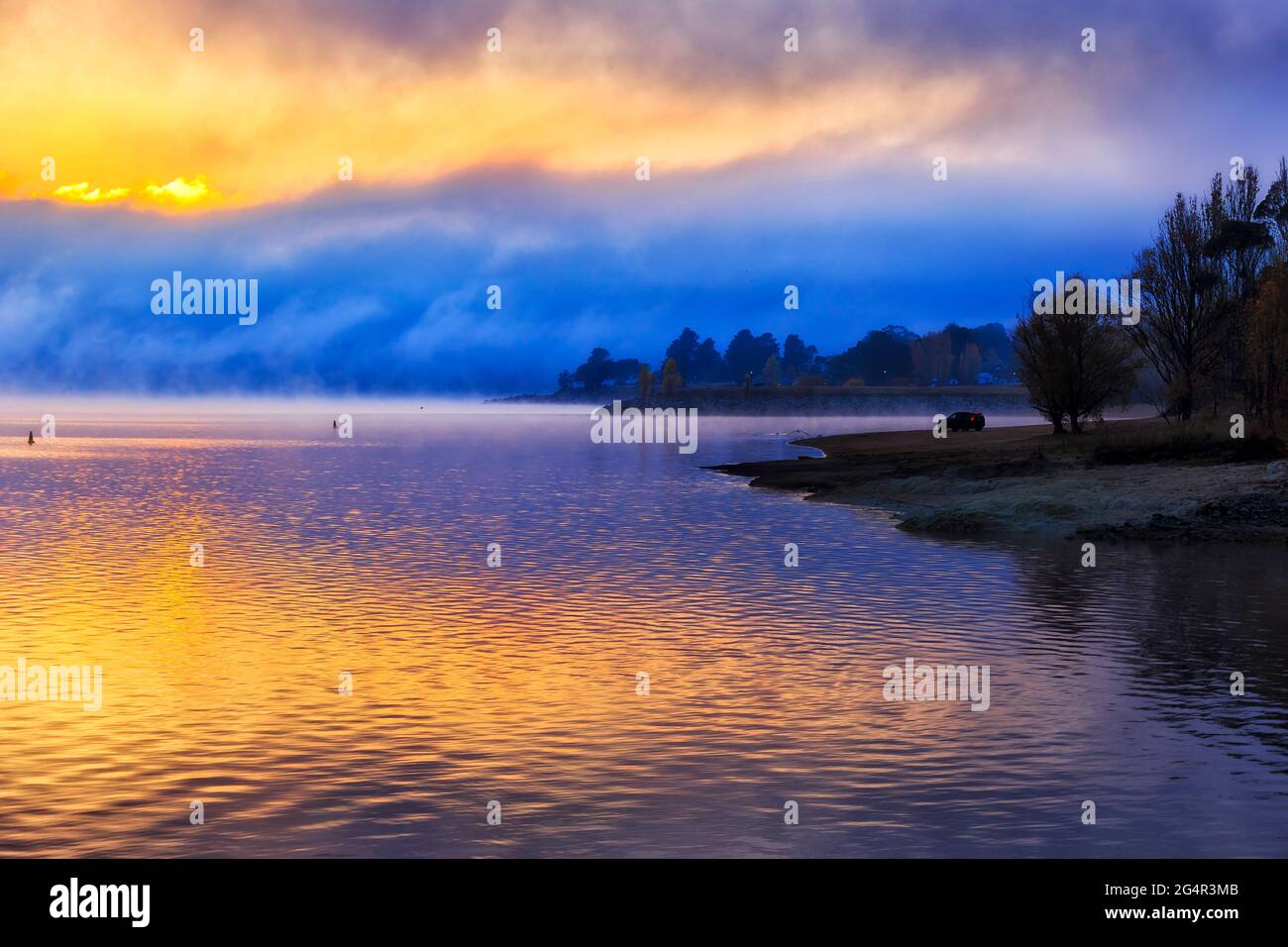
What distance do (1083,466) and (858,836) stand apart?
5308 centimetres

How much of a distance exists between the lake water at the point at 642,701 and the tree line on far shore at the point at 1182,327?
42.9 m

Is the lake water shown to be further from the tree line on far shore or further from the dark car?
the dark car

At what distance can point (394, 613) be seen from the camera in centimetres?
3092

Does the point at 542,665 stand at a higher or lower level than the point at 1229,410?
lower

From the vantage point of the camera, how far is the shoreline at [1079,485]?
46.6 m

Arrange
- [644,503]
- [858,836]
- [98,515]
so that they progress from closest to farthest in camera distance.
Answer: [858,836]
[98,515]
[644,503]

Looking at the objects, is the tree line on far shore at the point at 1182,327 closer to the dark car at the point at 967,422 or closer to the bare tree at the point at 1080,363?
the bare tree at the point at 1080,363

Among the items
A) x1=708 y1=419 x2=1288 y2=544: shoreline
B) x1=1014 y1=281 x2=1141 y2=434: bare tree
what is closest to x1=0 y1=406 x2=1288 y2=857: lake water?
x1=708 y1=419 x2=1288 y2=544: shoreline

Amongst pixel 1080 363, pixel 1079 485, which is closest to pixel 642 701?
pixel 1079 485

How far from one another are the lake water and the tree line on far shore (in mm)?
42887

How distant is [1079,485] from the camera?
5459 cm

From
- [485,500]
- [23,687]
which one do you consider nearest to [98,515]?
[485,500]

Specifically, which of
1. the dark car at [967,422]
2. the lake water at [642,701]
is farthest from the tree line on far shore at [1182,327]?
the lake water at [642,701]
